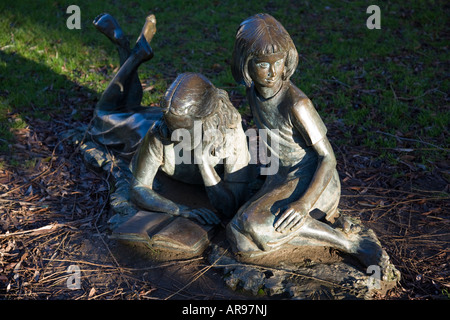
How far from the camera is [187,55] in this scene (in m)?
7.97

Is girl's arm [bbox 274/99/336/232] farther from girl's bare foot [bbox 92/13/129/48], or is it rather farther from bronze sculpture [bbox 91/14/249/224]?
girl's bare foot [bbox 92/13/129/48]

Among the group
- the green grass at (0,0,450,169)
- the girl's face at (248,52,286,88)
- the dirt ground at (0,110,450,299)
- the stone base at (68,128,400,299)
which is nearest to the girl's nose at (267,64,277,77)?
the girl's face at (248,52,286,88)

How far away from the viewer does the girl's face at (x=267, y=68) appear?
3484 mm

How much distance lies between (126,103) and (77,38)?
3582 mm

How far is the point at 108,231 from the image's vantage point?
4270 mm

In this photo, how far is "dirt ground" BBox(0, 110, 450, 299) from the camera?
145 inches

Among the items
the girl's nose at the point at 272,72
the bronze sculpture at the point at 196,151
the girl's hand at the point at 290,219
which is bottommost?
the girl's hand at the point at 290,219

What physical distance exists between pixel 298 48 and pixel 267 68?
15.6 ft

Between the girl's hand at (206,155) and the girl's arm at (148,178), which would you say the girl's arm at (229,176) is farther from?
the girl's arm at (148,178)

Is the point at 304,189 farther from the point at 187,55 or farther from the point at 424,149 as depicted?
the point at 187,55

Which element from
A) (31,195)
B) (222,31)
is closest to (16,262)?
(31,195)

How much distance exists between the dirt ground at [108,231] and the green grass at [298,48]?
55cm

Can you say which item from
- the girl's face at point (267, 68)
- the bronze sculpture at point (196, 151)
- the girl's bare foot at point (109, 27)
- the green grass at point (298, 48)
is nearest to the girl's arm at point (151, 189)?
the bronze sculpture at point (196, 151)

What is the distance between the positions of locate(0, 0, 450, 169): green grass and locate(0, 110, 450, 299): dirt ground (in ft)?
1.79
